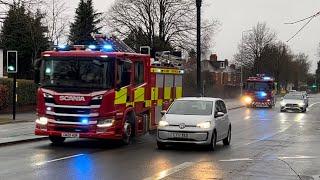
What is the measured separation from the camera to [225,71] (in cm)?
13912

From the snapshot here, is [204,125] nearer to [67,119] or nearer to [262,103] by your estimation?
[67,119]

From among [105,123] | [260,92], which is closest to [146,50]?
[105,123]

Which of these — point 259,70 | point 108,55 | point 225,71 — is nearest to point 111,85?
point 108,55

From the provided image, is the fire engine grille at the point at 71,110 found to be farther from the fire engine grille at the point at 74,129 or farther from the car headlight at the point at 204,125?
the car headlight at the point at 204,125

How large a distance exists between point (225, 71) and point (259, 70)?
32241 mm

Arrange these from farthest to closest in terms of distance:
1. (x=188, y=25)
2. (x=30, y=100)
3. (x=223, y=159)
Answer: (x=188, y=25)
(x=30, y=100)
(x=223, y=159)

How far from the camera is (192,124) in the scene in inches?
639

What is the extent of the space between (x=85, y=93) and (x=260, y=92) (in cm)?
4214

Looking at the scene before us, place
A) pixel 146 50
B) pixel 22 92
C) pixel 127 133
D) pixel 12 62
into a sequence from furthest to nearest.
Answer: pixel 22 92 < pixel 12 62 < pixel 146 50 < pixel 127 133

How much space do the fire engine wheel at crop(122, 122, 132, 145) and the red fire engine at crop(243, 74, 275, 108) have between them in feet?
133

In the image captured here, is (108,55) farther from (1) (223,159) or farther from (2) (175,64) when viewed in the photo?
(2) (175,64)

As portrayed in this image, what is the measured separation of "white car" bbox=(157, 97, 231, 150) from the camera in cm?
1620

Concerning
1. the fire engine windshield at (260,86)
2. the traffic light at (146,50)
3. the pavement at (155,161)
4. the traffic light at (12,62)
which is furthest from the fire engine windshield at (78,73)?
the fire engine windshield at (260,86)

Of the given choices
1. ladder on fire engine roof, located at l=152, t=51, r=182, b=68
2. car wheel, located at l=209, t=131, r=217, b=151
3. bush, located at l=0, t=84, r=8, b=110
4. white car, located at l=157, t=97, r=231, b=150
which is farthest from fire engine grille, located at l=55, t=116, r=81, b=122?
bush, located at l=0, t=84, r=8, b=110
